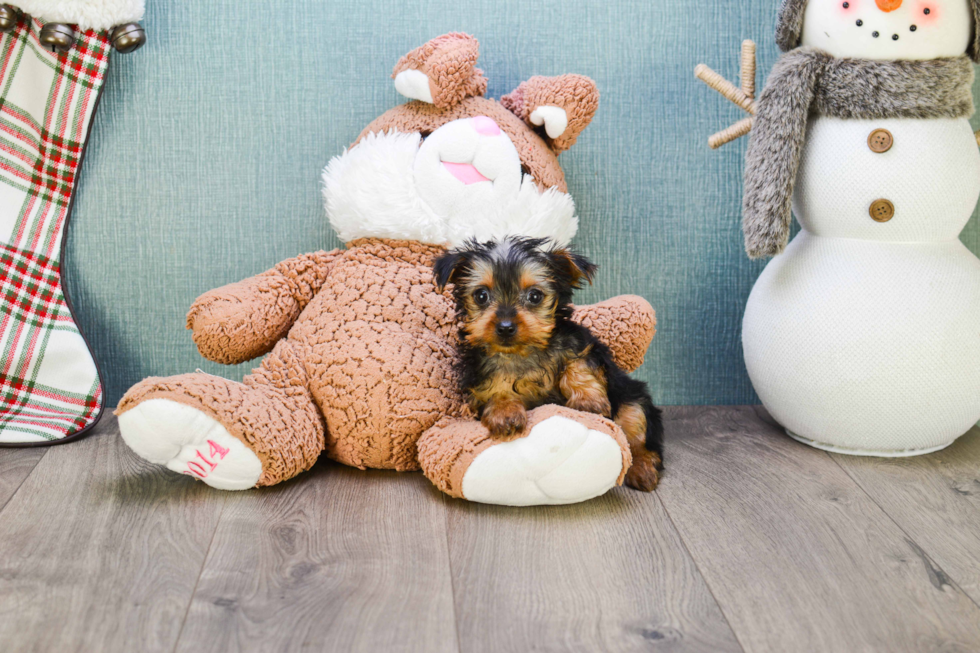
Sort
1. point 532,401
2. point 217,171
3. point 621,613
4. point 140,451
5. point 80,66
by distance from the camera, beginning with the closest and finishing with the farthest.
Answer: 1. point 621,613
2. point 140,451
3. point 532,401
4. point 80,66
5. point 217,171

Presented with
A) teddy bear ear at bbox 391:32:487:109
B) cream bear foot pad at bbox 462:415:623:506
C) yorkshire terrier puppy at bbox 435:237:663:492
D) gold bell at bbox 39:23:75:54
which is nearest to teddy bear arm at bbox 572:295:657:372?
yorkshire terrier puppy at bbox 435:237:663:492

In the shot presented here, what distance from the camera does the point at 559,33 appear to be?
73.0 inches

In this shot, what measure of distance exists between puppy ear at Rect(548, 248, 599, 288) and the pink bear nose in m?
0.30

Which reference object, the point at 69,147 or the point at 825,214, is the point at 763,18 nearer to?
the point at 825,214

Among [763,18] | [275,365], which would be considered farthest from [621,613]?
[763,18]

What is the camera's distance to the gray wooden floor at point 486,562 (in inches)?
41.6

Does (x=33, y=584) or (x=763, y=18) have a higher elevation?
(x=763, y=18)

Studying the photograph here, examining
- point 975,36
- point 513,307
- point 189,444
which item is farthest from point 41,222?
point 975,36

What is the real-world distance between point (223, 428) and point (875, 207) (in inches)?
48.9

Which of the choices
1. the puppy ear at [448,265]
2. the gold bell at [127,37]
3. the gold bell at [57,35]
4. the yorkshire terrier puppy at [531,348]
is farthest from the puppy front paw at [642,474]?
the gold bell at [57,35]

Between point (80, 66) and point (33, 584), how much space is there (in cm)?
111

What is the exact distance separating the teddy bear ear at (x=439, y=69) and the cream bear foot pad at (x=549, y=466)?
68 centimetres

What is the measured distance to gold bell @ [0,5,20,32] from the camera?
1.66 metres

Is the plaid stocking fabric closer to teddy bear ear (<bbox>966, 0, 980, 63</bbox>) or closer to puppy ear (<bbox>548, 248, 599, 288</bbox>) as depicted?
puppy ear (<bbox>548, 248, 599, 288</bbox>)
